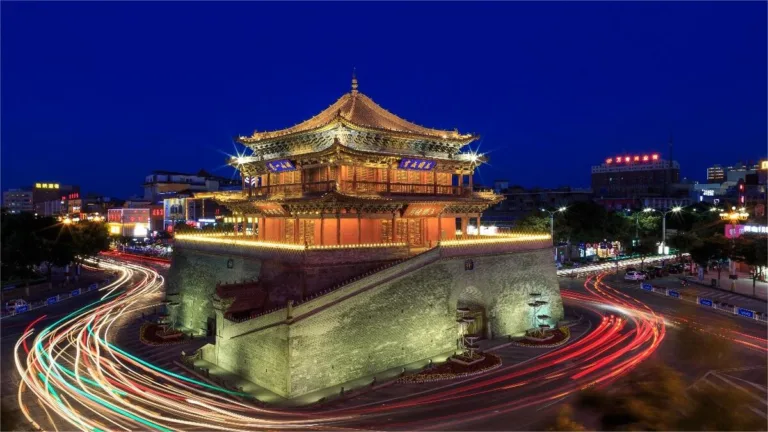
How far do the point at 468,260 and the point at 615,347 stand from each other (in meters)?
8.58

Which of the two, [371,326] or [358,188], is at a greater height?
[358,188]

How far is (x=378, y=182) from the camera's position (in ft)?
94.6

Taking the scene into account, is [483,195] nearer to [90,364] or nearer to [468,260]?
[468,260]

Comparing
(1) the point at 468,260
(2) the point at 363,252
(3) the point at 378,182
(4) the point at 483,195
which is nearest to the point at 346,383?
(2) the point at 363,252

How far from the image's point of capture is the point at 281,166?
32.3m

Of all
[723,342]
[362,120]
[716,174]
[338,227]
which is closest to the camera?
[723,342]

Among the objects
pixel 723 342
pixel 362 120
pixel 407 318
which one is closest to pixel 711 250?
pixel 723 342

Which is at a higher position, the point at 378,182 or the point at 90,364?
the point at 378,182

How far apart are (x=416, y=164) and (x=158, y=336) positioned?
59.0 feet

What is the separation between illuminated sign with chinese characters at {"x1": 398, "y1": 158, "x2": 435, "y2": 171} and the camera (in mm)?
31047

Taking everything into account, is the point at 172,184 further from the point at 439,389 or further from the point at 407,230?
the point at 439,389

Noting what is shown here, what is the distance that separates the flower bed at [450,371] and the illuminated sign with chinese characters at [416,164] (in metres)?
12.5

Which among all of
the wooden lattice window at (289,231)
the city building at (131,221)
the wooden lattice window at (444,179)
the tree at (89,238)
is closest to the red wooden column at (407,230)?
the wooden lattice window at (444,179)

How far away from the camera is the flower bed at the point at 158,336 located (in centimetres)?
2770
